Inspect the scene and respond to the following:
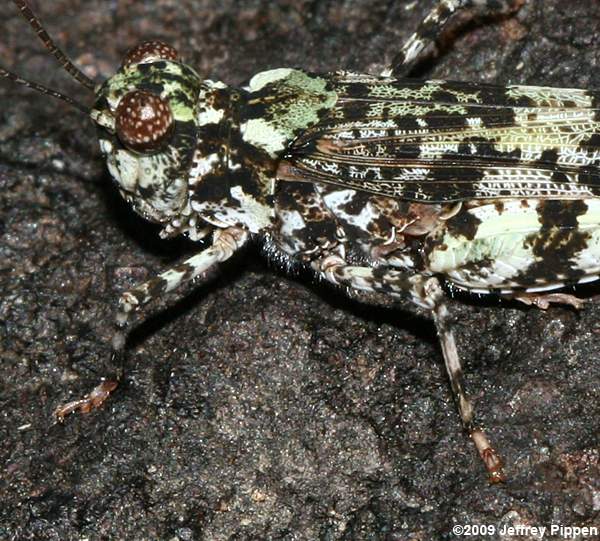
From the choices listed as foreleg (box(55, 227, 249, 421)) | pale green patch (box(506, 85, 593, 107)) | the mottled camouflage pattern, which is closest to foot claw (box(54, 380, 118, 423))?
foreleg (box(55, 227, 249, 421))

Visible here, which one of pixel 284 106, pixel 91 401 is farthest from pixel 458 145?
pixel 91 401

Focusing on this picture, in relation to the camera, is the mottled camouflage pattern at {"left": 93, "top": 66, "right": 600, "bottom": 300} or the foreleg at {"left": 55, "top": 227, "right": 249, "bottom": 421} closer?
the mottled camouflage pattern at {"left": 93, "top": 66, "right": 600, "bottom": 300}

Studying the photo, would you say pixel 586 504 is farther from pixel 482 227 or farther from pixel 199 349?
pixel 199 349

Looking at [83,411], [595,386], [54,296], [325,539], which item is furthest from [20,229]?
[595,386]

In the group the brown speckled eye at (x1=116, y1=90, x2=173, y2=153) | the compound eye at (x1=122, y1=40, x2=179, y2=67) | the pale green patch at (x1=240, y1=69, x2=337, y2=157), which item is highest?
the compound eye at (x1=122, y1=40, x2=179, y2=67)

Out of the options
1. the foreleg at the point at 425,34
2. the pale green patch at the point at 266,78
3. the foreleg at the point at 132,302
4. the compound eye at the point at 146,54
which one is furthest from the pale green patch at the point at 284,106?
the foreleg at the point at 425,34

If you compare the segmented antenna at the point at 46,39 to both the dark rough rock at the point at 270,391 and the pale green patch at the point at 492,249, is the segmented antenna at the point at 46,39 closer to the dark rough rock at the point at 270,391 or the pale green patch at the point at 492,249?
the dark rough rock at the point at 270,391

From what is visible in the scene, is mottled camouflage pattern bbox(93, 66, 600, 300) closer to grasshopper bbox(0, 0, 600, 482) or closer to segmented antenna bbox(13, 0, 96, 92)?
grasshopper bbox(0, 0, 600, 482)
